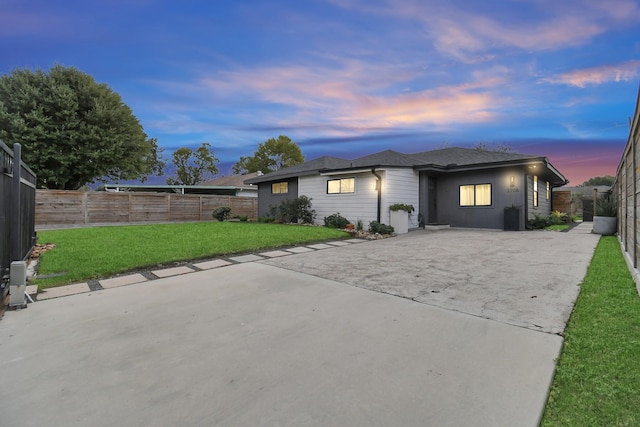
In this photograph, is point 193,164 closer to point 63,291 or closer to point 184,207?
point 184,207

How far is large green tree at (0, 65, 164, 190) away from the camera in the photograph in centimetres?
1523

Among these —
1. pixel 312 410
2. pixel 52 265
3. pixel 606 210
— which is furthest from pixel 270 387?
pixel 606 210

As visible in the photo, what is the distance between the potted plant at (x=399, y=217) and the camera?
35.4 feet

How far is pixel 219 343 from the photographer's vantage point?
7.87 ft

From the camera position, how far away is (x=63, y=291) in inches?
153

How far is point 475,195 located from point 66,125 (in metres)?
20.9

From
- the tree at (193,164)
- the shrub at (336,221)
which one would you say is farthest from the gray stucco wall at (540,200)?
the tree at (193,164)

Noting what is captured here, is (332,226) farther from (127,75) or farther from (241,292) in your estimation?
(127,75)

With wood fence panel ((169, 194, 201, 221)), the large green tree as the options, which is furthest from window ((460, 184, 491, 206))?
the large green tree

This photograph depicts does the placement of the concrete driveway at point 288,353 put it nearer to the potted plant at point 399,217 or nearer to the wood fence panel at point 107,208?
the potted plant at point 399,217

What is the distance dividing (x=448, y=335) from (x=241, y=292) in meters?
2.47

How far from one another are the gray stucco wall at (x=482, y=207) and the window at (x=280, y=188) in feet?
24.0

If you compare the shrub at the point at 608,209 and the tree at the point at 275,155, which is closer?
the shrub at the point at 608,209

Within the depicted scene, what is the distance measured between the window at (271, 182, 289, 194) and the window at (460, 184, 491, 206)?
819 cm
